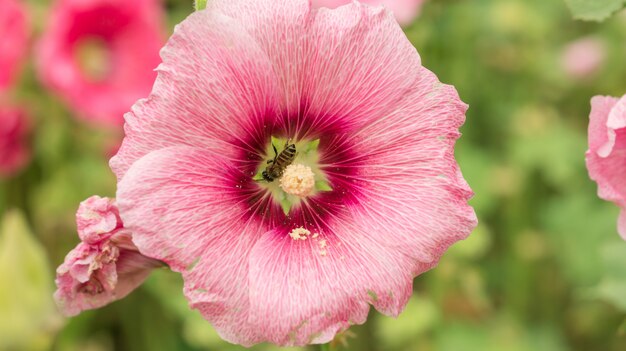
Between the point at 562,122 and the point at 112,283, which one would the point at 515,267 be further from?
the point at 112,283

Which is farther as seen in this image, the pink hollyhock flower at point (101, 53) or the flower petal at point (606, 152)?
the pink hollyhock flower at point (101, 53)

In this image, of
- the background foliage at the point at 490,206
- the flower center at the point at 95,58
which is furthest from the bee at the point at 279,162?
the flower center at the point at 95,58

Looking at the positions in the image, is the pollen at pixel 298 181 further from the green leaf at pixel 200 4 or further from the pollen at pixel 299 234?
the green leaf at pixel 200 4

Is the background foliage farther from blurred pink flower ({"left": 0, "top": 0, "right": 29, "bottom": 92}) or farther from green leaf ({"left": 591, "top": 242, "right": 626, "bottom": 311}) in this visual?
green leaf ({"left": 591, "top": 242, "right": 626, "bottom": 311})

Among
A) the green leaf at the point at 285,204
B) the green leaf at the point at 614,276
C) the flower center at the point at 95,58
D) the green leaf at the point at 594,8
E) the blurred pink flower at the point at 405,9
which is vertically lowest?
the green leaf at the point at 614,276

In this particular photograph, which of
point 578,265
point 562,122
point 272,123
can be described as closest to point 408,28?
point 272,123

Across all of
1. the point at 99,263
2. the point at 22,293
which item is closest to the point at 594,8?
the point at 99,263
